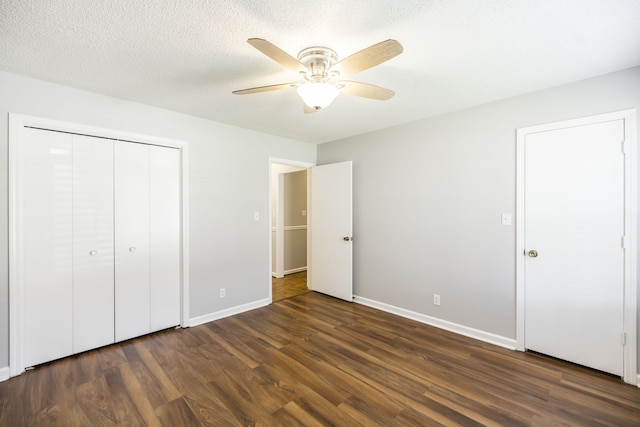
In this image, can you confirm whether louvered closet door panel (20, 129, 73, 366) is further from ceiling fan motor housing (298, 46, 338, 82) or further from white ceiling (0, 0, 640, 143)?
ceiling fan motor housing (298, 46, 338, 82)

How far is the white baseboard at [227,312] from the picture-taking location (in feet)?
10.4

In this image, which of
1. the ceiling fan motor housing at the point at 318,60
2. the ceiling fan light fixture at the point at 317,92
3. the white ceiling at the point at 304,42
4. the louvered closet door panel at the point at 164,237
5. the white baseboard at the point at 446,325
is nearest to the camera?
the white ceiling at the point at 304,42

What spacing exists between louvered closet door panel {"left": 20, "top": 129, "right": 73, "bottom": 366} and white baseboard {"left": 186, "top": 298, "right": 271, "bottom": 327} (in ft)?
3.49

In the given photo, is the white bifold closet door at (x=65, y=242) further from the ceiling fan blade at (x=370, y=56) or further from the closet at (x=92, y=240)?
the ceiling fan blade at (x=370, y=56)

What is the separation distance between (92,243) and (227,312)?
1590 mm

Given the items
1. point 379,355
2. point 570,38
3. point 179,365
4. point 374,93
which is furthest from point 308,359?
point 570,38

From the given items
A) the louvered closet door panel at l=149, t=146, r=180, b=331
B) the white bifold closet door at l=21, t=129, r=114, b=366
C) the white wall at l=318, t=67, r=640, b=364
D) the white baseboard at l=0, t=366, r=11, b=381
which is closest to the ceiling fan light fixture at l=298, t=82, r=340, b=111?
the white wall at l=318, t=67, r=640, b=364

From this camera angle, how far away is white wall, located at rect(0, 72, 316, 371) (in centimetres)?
218

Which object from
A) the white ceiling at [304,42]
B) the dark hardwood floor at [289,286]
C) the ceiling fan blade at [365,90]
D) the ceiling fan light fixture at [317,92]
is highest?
the white ceiling at [304,42]

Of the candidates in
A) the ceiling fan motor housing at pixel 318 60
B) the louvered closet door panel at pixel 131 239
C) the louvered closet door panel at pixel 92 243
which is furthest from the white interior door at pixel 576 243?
the louvered closet door panel at pixel 92 243

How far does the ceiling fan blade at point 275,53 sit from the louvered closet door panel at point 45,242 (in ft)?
7.00

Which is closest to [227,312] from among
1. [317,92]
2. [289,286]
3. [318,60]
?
[289,286]

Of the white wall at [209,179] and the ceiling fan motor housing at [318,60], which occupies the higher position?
the ceiling fan motor housing at [318,60]

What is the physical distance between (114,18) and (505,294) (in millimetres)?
3619
